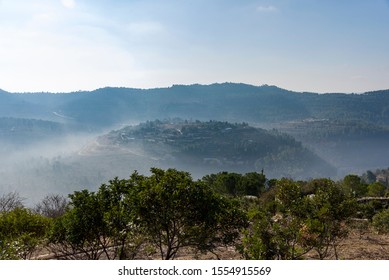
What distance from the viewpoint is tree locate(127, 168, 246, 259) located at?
5891 mm

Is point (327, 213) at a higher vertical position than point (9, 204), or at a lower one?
higher

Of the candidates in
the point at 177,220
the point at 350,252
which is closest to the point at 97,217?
the point at 177,220

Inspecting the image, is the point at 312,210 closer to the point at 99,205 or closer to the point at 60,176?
the point at 99,205

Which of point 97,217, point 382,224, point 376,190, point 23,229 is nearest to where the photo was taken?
point 97,217

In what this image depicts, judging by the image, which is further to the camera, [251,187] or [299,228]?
[251,187]

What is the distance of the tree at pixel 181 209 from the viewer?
5.89 meters

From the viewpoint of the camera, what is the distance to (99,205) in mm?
6555

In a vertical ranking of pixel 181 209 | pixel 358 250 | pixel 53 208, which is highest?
pixel 181 209

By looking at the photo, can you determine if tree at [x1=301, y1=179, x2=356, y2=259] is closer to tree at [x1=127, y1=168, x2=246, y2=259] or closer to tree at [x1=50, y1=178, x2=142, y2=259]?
tree at [x1=127, y1=168, x2=246, y2=259]

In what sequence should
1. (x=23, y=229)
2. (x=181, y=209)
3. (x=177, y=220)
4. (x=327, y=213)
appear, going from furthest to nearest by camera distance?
(x=23, y=229) < (x=327, y=213) < (x=177, y=220) < (x=181, y=209)

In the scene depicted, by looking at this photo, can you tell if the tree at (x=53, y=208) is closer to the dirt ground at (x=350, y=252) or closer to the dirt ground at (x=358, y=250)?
the dirt ground at (x=350, y=252)

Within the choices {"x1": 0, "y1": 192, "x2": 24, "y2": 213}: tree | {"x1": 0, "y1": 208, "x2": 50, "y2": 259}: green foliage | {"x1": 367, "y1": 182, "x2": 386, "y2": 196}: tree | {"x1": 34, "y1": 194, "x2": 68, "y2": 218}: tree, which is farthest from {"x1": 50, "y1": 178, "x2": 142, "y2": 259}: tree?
{"x1": 367, "y1": 182, "x2": 386, "y2": 196}: tree

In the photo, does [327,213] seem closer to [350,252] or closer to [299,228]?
[299,228]

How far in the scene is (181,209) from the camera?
6.12 metres
